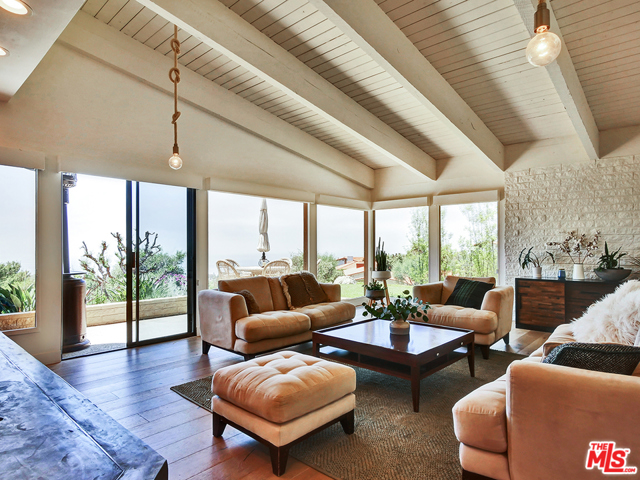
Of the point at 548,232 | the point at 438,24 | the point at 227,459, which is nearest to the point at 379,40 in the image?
the point at 438,24

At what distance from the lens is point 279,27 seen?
371cm

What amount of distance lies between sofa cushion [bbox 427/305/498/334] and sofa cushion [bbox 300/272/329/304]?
4.32ft

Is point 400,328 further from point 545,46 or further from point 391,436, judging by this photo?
point 545,46

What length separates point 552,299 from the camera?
5.11 m

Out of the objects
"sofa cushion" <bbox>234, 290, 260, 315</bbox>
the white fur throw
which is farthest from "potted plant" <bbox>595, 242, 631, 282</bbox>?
"sofa cushion" <bbox>234, 290, 260, 315</bbox>

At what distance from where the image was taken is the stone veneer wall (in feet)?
16.3

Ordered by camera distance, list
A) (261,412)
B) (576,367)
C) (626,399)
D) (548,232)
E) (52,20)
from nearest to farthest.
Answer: (626,399) < (576,367) < (261,412) < (52,20) < (548,232)

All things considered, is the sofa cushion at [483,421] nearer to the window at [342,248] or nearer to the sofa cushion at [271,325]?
the sofa cushion at [271,325]

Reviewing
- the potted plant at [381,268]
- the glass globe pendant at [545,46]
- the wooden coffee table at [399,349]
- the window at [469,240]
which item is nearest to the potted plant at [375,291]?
the potted plant at [381,268]

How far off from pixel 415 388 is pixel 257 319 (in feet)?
5.38

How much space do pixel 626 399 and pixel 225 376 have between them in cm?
190

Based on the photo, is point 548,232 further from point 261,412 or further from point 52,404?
point 52,404

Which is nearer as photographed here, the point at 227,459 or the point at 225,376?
the point at 227,459

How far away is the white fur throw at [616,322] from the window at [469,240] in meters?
3.99
